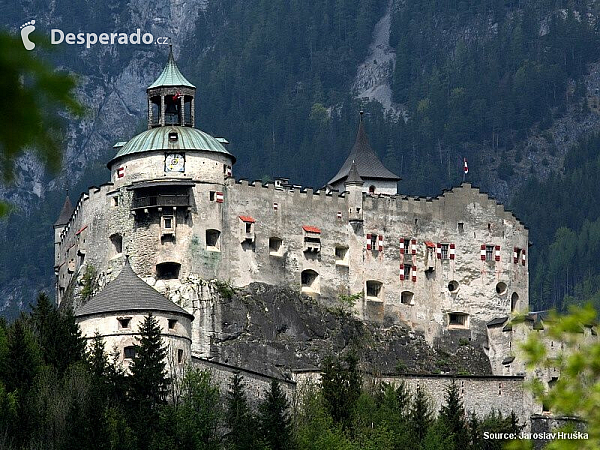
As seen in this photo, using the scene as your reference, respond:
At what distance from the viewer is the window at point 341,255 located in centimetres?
7394

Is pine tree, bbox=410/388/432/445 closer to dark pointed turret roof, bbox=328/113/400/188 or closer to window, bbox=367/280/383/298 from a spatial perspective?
window, bbox=367/280/383/298

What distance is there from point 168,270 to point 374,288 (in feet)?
33.7

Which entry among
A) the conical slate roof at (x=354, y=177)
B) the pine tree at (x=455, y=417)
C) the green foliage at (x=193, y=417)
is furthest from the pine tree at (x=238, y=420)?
the conical slate roof at (x=354, y=177)

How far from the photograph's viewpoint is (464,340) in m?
76.1

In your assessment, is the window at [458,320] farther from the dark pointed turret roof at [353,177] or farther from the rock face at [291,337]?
the dark pointed turret roof at [353,177]

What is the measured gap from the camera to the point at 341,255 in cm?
7425

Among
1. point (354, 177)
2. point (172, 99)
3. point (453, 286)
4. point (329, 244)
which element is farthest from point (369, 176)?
point (172, 99)

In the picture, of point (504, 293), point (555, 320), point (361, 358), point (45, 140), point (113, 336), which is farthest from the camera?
point (504, 293)

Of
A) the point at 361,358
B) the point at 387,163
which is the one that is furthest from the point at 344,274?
the point at 387,163

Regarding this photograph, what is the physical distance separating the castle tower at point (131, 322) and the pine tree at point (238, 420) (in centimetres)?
212

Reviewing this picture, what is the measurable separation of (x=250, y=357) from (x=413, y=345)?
30.7ft

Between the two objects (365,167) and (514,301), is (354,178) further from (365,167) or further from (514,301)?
(514,301)

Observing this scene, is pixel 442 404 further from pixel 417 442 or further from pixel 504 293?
pixel 504 293

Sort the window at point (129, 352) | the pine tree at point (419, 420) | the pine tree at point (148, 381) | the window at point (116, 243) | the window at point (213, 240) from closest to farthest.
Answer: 1. the pine tree at point (148, 381)
2. the window at point (129, 352)
3. the pine tree at point (419, 420)
4. the window at point (213, 240)
5. the window at point (116, 243)
